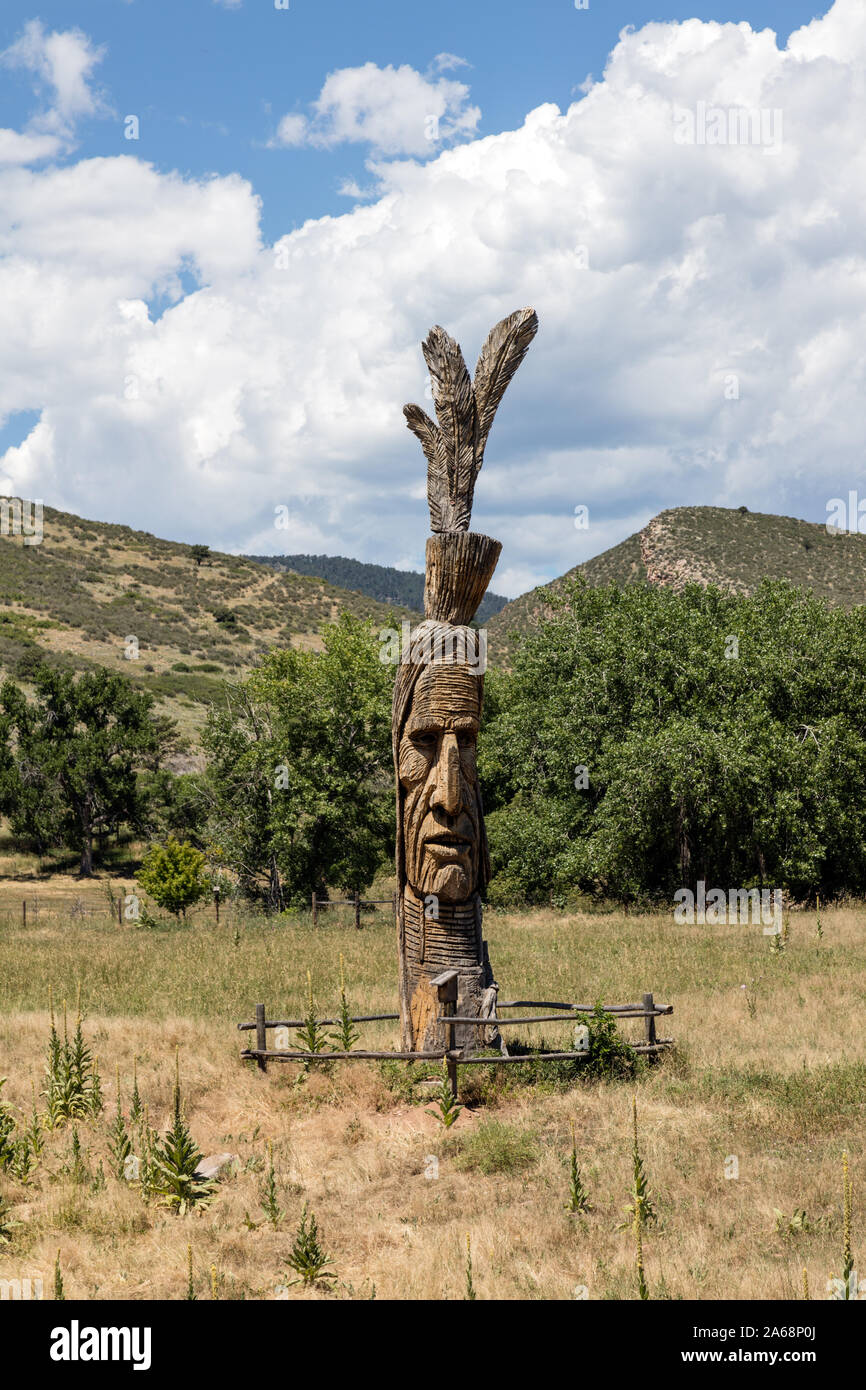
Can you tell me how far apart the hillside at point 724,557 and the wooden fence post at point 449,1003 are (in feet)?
155

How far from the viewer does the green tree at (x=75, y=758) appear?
1371 inches

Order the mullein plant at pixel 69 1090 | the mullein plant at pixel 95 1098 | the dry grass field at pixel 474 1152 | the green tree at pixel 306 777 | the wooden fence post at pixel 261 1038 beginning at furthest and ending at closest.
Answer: the green tree at pixel 306 777
the wooden fence post at pixel 261 1038
the mullein plant at pixel 95 1098
the mullein plant at pixel 69 1090
the dry grass field at pixel 474 1152

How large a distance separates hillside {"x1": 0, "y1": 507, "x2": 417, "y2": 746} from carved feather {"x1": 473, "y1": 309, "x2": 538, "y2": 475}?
36.2 meters

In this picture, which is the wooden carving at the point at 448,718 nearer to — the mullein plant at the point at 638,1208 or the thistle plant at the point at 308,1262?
the mullein plant at the point at 638,1208

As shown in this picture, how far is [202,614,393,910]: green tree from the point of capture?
2417 cm

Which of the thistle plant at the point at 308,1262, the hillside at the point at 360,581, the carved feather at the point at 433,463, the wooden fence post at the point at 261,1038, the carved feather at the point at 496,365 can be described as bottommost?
the thistle plant at the point at 308,1262

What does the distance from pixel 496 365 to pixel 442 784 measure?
14.3 ft

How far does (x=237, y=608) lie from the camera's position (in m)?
72.2

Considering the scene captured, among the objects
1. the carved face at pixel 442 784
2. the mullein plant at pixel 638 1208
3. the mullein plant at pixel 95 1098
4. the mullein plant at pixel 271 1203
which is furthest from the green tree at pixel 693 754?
the mullein plant at pixel 271 1203

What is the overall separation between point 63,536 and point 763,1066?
249ft

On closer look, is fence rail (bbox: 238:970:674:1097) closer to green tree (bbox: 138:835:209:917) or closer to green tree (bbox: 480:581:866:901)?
green tree (bbox: 480:581:866:901)

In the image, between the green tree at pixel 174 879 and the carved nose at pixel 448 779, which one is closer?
the carved nose at pixel 448 779

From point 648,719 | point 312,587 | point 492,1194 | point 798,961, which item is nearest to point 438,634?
point 492,1194
